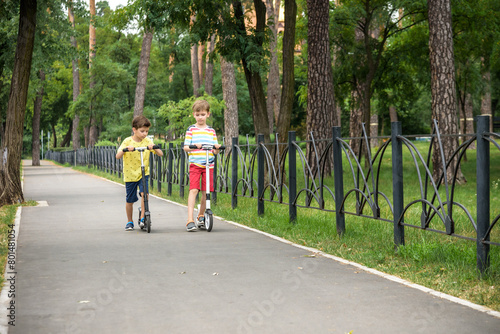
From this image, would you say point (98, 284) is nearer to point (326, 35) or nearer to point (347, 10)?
point (326, 35)

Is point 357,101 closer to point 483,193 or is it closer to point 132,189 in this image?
point 132,189

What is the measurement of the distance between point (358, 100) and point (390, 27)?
3.02 meters

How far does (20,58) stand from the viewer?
579 inches

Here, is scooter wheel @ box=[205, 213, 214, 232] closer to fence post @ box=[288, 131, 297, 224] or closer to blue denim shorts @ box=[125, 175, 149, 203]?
blue denim shorts @ box=[125, 175, 149, 203]

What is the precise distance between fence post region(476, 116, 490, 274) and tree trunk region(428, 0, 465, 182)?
11685 mm

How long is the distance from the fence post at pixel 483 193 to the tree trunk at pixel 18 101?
11.0 metres

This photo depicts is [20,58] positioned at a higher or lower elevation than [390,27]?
lower

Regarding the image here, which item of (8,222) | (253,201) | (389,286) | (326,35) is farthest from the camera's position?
(326,35)

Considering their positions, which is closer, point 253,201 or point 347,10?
point 253,201

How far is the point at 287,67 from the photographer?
1667 centimetres

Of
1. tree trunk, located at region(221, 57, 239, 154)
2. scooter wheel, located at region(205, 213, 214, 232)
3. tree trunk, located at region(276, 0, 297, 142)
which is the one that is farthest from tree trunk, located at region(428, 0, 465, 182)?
tree trunk, located at region(221, 57, 239, 154)

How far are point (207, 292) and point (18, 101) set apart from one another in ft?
35.3

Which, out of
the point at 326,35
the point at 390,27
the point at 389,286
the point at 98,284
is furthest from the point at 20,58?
the point at 390,27

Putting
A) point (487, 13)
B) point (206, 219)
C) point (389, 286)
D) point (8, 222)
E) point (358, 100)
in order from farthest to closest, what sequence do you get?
point (358, 100) → point (487, 13) → point (8, 222) → point (206, 219) → point (389, 286)
